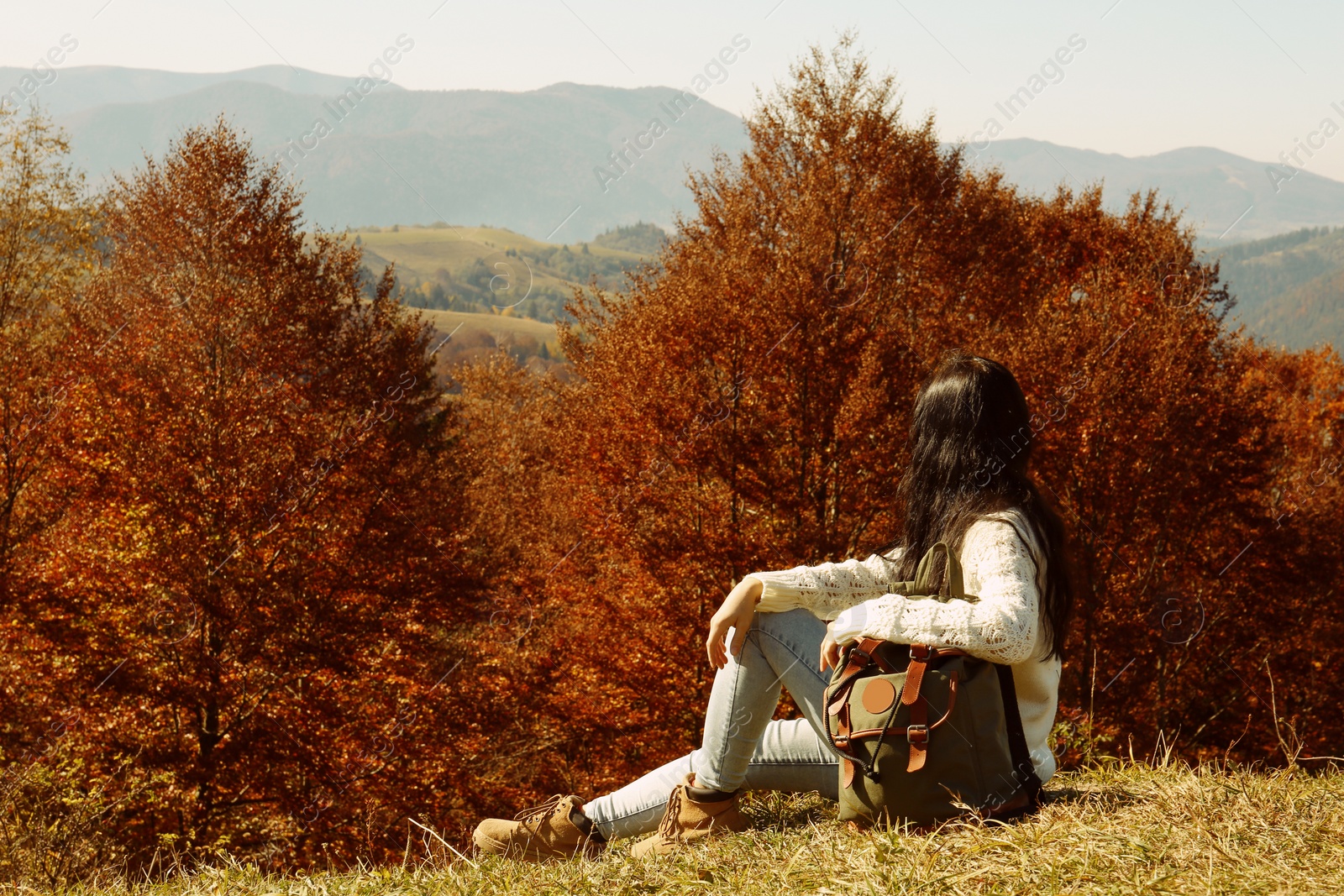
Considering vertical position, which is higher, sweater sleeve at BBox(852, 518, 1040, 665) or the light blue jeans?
sweater sleeve at BBox(852, 518, 1040, 665)

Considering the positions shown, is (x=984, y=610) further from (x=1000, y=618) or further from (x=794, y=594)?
(x=794, y=594)

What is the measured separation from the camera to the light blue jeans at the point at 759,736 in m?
3.19

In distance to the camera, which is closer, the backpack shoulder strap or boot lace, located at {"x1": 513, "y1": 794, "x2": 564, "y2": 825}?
the backpack shoulder strap

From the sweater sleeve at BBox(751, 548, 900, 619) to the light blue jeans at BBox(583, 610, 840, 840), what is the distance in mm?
54

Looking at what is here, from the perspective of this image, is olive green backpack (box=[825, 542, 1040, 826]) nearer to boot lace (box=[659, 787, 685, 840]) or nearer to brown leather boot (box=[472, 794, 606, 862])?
boot lace (box=[659, 787, 685, 840])

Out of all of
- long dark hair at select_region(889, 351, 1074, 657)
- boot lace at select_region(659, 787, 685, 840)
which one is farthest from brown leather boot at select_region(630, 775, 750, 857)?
long dark hair at select_region(889, 351, 1074, 657)

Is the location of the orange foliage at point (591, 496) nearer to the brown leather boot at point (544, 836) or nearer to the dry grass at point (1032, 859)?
the dry grass at point (1032, 859)

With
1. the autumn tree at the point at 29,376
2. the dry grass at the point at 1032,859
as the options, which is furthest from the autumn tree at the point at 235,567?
the dry grass at the point at 1032,859

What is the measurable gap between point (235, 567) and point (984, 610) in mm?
12396

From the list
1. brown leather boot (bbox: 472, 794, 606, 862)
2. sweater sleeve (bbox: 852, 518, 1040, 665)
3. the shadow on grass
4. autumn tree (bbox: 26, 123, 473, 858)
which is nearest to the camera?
sweater sleeve (bbox: 852, 518, 1040, 665)

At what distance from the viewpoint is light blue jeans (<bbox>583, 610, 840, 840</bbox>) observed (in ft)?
10.5

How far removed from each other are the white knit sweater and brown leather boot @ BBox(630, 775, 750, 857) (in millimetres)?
1117

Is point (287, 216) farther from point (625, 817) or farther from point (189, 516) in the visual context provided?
point (625, 817)

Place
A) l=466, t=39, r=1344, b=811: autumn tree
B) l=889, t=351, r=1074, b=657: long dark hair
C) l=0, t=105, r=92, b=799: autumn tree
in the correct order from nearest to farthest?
l=889, t=351, r=1074, b=657: long dark hair → l=0, t=105, r=92, b=799: autumn tree → l=466, t=39, r=1344, b=811: autumn tree
